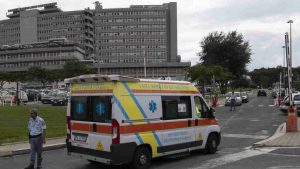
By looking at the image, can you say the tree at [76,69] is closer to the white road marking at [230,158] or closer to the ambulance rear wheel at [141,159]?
the white road marking at [230,158]

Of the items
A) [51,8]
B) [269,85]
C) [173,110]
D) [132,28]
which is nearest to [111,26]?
[132,28]

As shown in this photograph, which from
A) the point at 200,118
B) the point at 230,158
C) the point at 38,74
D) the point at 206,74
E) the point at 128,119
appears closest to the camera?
the point at 128,119

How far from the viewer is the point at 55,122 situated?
22938mm

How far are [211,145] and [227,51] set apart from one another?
65.3 m

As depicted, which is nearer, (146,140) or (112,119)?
(112,119)

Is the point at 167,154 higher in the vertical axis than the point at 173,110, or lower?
lower

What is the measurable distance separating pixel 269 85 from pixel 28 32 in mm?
101443

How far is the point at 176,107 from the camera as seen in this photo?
12.0 m

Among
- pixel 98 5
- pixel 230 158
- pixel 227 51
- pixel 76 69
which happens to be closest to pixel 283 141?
pixel 230 158

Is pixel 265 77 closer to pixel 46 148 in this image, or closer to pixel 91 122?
pixel 46 148

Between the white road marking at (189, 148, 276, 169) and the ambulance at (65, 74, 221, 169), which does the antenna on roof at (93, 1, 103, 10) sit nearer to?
the white road marking at (189, 148, 276, 169)

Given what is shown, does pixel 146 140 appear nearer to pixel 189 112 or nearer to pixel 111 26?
pixel 189 112

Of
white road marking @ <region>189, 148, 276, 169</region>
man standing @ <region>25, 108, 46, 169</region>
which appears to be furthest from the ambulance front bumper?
white road marking @ <region>189, 148, 276, 169</region>

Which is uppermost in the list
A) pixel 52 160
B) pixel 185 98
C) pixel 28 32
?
pixel 28 32
